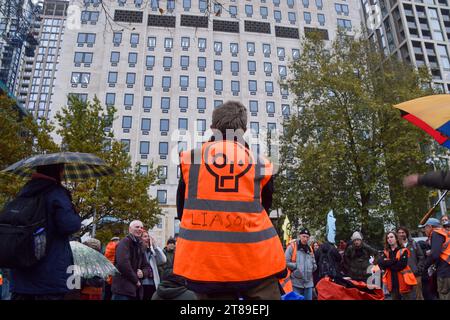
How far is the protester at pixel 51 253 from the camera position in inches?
115

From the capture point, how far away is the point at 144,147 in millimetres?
43312

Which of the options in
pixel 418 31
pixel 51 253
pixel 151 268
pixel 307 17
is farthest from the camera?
pixel 418 31

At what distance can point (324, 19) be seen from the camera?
52719 millimetres

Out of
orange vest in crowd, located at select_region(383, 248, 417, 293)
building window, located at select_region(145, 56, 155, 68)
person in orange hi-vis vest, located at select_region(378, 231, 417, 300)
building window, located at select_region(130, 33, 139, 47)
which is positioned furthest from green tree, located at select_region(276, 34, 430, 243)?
building window, located at select_region(130, 33, 139, 47)

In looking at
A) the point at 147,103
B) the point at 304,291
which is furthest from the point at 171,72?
the point at 304,291

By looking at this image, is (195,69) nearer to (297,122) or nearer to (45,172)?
(297,122)

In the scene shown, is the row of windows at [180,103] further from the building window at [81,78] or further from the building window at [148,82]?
the building window at [81,78]

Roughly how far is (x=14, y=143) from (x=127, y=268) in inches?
676

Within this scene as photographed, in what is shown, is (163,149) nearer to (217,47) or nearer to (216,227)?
(217,47)

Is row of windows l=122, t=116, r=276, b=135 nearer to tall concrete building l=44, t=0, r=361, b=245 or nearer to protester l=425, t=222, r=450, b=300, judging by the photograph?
tall concrete building l=44, t=0, r=361, b=245

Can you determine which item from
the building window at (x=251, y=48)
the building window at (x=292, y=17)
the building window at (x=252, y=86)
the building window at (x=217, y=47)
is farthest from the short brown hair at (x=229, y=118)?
the building window at (x=292, y=17)

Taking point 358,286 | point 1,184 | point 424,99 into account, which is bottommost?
point 358,286
